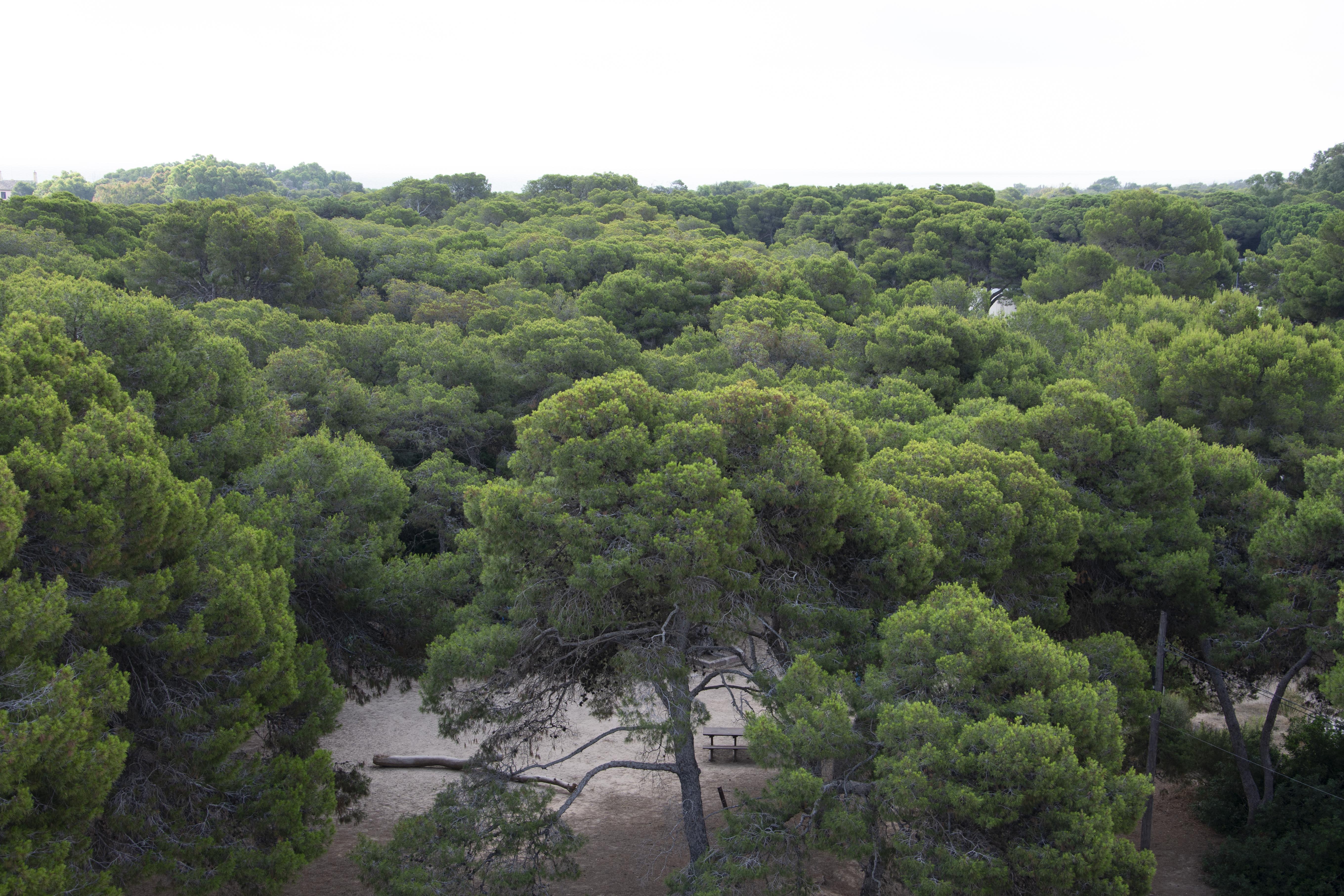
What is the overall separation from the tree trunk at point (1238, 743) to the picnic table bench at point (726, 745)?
259 inches

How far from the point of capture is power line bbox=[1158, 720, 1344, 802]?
10688 mm

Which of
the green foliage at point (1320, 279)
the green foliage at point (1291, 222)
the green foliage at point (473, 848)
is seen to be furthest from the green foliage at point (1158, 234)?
the green foliage at point (473, 848)

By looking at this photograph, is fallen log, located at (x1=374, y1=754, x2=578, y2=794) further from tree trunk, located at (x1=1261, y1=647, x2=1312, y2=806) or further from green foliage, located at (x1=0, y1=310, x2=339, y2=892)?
tree trunk, located at (x1=1261, y1=647, x2=1312, y2=806)

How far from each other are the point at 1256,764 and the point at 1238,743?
114 cm

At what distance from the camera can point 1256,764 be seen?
1259 centimetres

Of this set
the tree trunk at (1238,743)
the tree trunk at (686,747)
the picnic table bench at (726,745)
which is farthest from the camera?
the picnic table bench at (726,745)

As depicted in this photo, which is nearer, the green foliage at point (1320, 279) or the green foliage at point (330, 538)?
the green foliage at point (330, 538)

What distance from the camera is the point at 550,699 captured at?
9234 millimetres

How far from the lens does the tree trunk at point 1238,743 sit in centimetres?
1158

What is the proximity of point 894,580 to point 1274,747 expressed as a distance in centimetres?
825

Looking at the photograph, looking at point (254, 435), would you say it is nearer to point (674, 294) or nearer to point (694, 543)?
point (694, 543)

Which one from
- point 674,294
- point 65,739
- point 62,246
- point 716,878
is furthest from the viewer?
point 674,294

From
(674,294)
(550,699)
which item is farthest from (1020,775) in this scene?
(674,294)

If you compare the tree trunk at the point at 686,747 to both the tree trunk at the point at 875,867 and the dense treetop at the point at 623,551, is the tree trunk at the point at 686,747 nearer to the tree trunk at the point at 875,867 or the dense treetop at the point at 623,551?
the dense treetop at the point at 623,551
